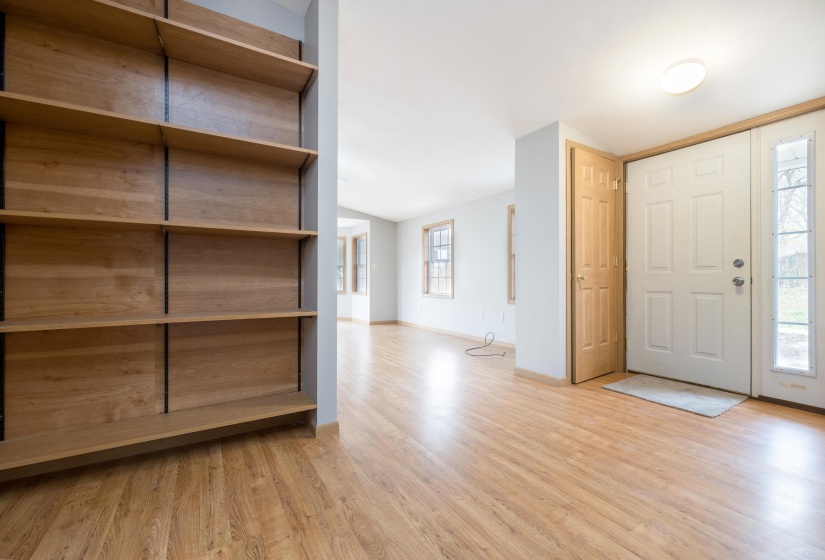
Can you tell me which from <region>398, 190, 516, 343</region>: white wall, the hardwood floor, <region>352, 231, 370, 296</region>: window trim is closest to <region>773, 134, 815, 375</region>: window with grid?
the hardwood floor

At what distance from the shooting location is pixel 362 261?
786 cm

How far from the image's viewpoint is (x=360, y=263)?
793 centimetres

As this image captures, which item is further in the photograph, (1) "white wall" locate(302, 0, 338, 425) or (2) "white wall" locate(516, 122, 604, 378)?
(2) "white wall" locate(516, 122, 604, 378)

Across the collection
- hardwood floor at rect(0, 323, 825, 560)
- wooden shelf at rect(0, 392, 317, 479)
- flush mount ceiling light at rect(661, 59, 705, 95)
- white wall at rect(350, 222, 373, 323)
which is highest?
flush mount ceiling light at rect(661, 59, 705, 95)

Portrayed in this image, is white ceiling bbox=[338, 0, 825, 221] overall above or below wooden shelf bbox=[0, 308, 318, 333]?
above

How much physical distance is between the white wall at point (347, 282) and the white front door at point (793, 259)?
6.76 m

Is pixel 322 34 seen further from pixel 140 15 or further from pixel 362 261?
pixel 362 261

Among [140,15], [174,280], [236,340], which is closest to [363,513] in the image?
[236,340]

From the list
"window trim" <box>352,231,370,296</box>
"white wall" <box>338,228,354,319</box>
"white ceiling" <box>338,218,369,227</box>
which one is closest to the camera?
"white ceiling" <box>338,218,369,227</box>

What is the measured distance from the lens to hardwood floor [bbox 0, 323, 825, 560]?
120 centimetres

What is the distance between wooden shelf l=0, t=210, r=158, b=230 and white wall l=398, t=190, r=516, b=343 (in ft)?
13.7

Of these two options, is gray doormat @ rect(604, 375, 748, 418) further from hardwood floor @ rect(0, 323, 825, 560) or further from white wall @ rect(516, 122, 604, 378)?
white wall @ rect(516, 122, 604, 378)

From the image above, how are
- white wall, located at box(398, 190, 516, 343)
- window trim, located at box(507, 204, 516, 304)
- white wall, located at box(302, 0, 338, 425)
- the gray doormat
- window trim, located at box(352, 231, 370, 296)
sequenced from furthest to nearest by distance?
window trim, located at box(352, 231, 370, 296), white wall, located at box(398, 190, 516, 343), window trim, located at box(507, 204, 516, 304), the gray doormat, white wall, located at box(302, 0, 338, 425)

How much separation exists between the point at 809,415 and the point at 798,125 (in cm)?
201
